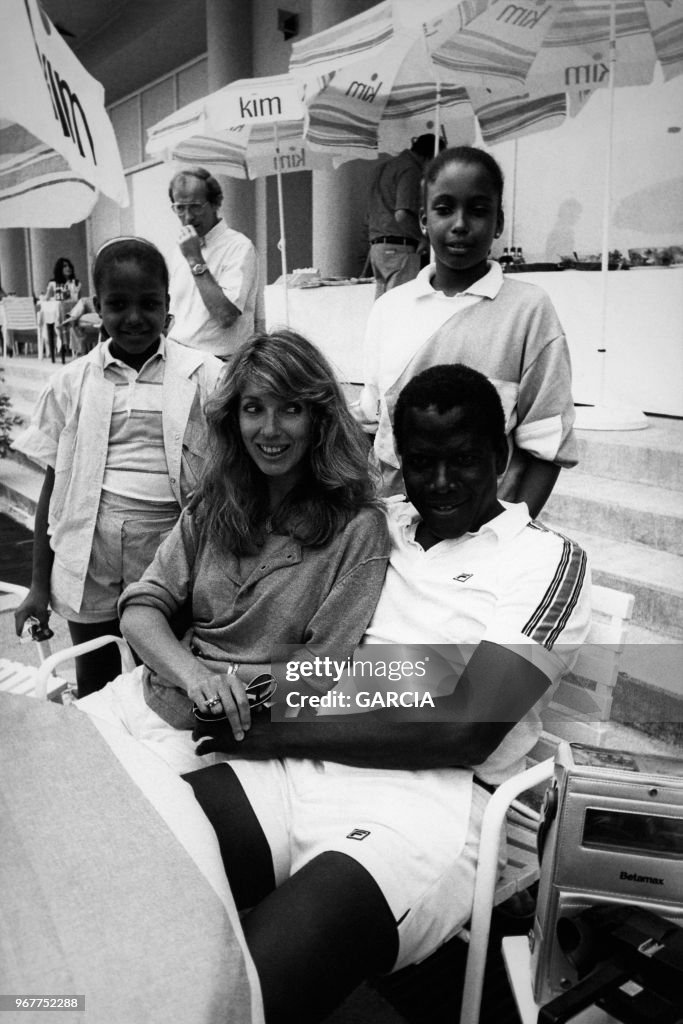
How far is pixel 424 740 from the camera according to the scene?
105 cm

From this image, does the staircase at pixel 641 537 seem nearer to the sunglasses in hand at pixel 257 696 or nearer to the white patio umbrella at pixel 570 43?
the sunglasses in hand at pixel 257 696

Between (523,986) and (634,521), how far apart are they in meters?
1.01

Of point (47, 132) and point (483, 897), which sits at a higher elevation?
point (47, 132)

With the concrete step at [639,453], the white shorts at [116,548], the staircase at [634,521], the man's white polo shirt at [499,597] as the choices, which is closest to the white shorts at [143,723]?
the white shorts at [116,548]

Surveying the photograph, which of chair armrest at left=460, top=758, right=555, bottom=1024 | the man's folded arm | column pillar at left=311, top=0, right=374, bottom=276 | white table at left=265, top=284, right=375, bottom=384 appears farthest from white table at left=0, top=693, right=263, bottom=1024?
white table at left=265, top=284, right=375, bottom=384

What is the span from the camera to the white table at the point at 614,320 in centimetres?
233

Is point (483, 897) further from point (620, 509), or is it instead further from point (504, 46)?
point (504, 46)

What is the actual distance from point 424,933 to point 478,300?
0.99 meters

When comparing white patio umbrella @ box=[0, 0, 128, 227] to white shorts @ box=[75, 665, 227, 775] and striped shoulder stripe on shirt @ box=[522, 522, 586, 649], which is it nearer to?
white shorts @ box=[75, 665, 227, 775]

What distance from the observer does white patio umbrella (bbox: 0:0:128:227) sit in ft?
4.07

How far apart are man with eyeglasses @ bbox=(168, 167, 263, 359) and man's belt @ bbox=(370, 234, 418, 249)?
383 millimetres

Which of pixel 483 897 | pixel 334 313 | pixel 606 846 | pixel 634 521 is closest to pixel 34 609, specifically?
pixel 483 897

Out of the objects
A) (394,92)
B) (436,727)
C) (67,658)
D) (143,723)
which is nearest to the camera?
(436,727)

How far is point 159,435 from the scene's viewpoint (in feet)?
4.80
